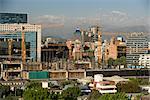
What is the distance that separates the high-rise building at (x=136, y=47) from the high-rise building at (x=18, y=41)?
2.08 meters

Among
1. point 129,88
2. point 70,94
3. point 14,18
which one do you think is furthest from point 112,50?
point 70,94

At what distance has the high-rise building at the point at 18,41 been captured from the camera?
8.42m

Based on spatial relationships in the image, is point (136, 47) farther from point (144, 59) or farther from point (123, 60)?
point (123, 60)

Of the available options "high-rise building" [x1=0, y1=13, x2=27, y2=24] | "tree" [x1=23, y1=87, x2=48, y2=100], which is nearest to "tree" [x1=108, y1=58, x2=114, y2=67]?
"high-rise building" [x1=0, y1=13, x2=27, y2=24]

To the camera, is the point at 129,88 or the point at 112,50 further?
the point at 112,50

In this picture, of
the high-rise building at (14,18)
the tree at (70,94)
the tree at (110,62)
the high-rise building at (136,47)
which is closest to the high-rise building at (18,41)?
the high-rise building at (14,18)

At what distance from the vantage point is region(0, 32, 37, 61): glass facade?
8453mm

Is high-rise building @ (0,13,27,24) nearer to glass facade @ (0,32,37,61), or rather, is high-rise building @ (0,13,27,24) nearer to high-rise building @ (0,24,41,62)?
high-rise building @ (0,24,41,62)

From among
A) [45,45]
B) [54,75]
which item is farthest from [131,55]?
[54,75]

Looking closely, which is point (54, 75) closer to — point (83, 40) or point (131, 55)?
point (131, 55)

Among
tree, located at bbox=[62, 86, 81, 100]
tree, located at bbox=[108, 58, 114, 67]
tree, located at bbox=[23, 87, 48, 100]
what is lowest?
tree, located at bbox=[108, 58, 114, 67]

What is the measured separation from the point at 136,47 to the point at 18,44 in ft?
8.91

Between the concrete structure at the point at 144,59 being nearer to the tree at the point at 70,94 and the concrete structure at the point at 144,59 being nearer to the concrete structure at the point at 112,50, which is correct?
the concrete structure at the point at 112,50

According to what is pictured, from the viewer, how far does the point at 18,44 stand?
870cm
